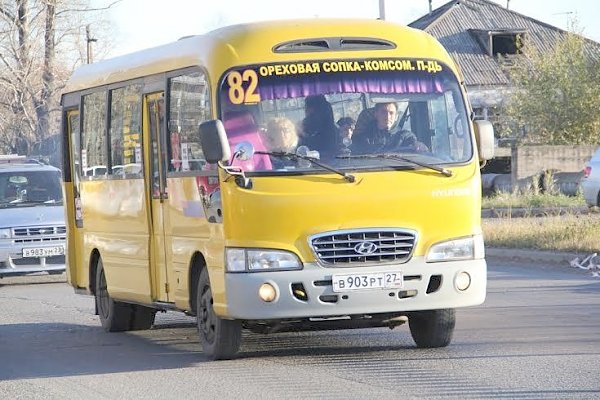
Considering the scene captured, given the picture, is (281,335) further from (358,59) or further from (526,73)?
(526,73)

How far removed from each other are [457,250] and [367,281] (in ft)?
2.61

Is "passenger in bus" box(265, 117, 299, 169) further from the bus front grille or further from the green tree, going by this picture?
the green tree

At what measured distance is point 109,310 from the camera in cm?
1544

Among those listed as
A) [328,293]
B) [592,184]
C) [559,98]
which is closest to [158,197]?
[328,293]

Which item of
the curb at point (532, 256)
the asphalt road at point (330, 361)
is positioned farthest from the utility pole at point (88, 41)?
the asphalt road at point (330, 361)

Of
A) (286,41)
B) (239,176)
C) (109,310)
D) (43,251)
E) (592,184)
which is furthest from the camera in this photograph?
(592,184)

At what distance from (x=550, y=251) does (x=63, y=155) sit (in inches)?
326

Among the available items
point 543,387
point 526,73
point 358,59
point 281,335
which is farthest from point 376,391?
point 526,73

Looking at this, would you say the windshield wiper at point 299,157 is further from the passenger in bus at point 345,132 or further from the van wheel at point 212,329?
the van wheel at point 212,329

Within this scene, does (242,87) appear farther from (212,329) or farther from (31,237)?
(31,237)

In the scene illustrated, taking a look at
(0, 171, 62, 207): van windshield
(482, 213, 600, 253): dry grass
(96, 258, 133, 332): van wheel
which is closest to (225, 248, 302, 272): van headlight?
(96, 258, 133, 332): van wheel

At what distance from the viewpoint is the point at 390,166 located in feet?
38.5

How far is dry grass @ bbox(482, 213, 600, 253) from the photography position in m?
22.5

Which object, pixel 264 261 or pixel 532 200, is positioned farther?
pixel 532 200
